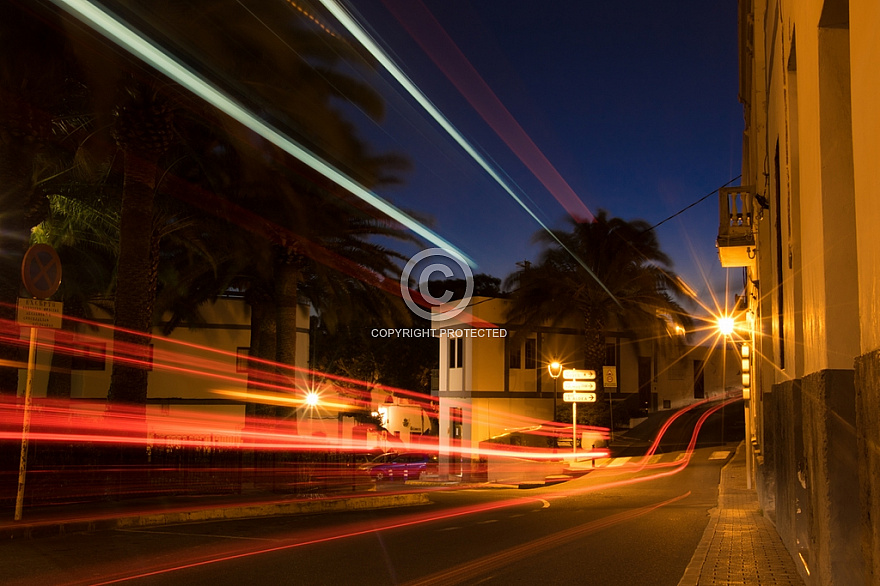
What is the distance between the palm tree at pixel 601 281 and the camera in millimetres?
35531

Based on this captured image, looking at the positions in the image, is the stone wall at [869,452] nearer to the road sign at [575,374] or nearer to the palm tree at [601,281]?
the road sign at [575,374]

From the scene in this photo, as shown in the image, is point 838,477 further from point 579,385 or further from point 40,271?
point 579,385

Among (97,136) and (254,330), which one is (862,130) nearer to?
(97,136)

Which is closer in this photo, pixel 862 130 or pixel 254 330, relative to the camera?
pixel 862 130

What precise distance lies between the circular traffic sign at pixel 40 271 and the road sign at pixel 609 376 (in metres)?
27.7

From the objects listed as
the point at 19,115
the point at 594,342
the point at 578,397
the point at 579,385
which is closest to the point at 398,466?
the point at 578,397

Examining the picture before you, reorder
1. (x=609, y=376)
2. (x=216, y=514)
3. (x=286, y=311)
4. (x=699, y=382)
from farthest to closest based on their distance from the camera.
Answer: (x=699, y=382) < (x=609, y=376) < (x=286, y=311) < (x=216, y=514)

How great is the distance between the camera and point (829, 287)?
5891mm

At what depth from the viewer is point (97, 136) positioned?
1769 centimetres

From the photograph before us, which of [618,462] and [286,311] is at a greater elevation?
[286,311]

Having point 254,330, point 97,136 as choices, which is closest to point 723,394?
point 254,330

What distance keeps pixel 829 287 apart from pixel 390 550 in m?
6.66

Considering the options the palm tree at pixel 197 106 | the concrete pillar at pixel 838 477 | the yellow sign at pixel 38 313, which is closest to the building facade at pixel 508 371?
the palm tree at pixel 197 106

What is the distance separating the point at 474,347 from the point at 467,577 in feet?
103
